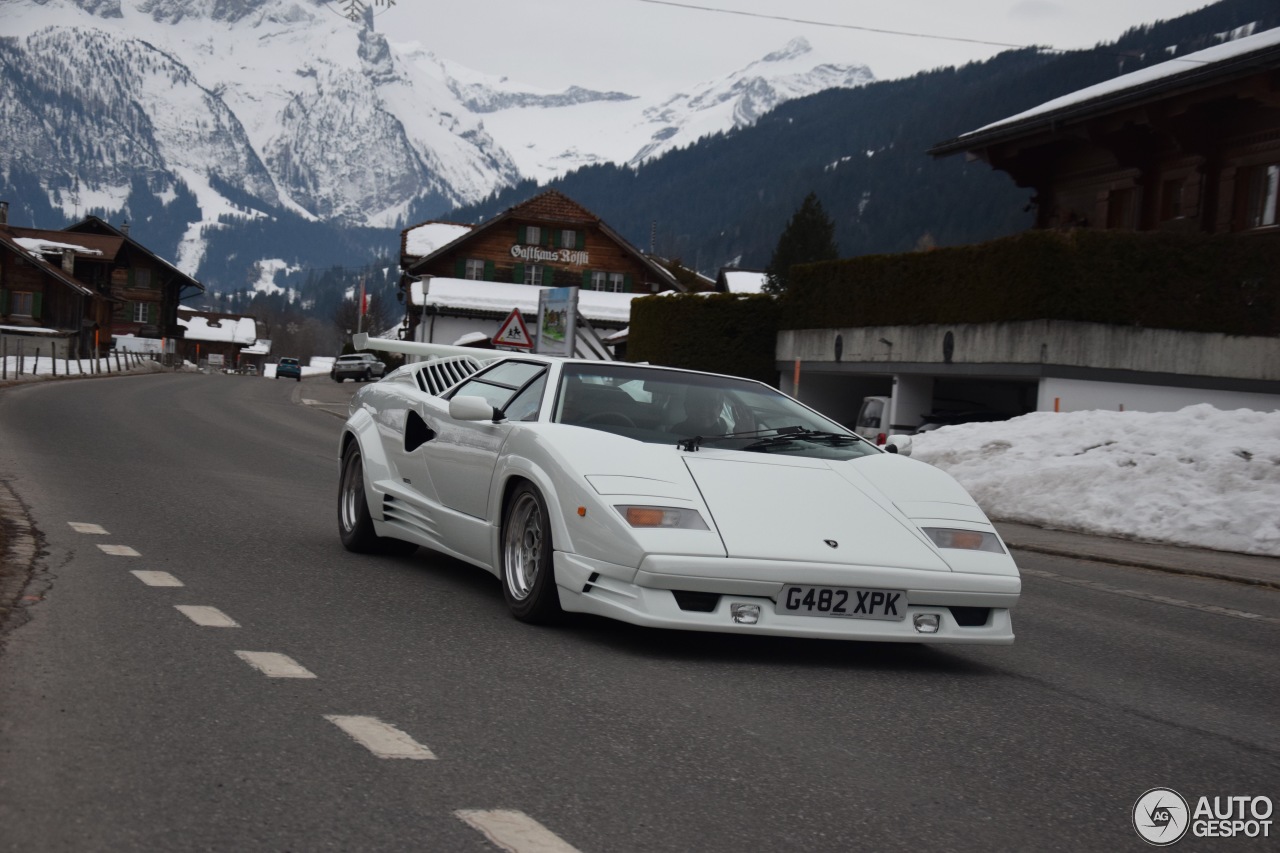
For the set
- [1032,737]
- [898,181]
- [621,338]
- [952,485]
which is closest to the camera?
[1032,737]

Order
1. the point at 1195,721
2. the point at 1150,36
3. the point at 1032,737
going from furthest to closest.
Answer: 1. the point at 1150,36
2. the point at 1195,721
3. the point at 1032,737

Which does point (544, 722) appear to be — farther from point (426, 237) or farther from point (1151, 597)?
point (426, 237)

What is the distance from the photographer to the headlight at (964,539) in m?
6.00

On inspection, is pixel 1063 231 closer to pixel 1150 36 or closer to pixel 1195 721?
pixel 1195 721

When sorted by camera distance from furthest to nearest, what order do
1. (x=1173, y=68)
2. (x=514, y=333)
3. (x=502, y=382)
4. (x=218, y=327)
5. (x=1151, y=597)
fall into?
(x=218, y=327) → (x=1173, y=68) → (x=514, y=333) → (x=1151, y=597) → (x=502, y=382)

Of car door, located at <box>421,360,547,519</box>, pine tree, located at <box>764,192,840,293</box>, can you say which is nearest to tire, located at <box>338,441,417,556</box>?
car door, located at <box>421,360,547,519</box>

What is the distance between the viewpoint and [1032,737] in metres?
4.81

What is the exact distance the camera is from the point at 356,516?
28.5ft

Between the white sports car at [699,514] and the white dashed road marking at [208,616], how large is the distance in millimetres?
1240

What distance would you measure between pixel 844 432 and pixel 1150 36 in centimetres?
19315

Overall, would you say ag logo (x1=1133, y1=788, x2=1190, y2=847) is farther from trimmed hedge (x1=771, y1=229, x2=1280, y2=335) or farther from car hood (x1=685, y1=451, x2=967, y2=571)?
trimmed hedge (x1=771, y1=229, x2=1280, y2=335)

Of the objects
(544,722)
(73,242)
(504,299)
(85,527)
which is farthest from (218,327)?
(544,722)

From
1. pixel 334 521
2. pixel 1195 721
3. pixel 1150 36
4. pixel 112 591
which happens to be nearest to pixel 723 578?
pixel 1195 721

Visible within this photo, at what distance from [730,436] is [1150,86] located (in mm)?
21880
